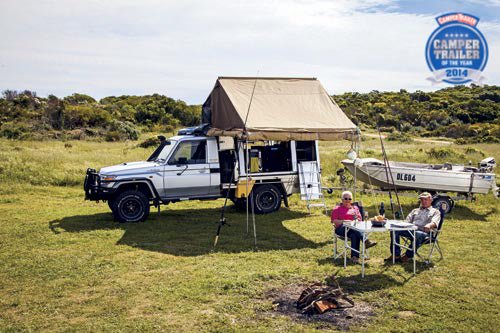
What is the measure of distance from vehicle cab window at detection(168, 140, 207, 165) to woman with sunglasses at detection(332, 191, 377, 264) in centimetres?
443

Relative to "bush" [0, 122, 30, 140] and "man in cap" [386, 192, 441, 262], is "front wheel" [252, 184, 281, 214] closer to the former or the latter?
"man in cap" [386, 192, 441, 262]

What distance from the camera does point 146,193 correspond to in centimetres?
1212

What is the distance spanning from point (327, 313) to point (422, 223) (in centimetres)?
309

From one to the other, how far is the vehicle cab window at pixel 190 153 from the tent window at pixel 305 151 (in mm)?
2612

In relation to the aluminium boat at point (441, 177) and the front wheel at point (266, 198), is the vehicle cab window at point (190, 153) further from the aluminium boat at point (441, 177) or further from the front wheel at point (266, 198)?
the aluminium boat at point (441, 177)

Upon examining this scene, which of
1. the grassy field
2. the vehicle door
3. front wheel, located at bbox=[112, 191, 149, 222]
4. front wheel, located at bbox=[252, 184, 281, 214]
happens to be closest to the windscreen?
the vehicle door

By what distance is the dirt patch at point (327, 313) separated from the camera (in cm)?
606

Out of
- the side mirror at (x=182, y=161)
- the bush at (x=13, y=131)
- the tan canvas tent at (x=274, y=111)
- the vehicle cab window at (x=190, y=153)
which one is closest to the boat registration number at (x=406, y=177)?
the tan canvas tent at (x=274, y=111)

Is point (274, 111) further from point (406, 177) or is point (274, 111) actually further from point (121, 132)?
point (121, 132)

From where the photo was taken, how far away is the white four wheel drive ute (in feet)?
38.6

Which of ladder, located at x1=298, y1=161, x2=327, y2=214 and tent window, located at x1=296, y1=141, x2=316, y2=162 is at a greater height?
tent window, located at x1=296, y1=141, x2=316, y2=162

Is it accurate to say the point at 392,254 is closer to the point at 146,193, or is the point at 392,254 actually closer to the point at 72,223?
the point at 146,193

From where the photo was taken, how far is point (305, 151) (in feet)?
43.5

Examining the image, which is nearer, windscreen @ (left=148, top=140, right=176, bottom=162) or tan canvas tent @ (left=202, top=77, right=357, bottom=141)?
tan canvas tent @ (left=202, top=77, right=357, bottom=141)
